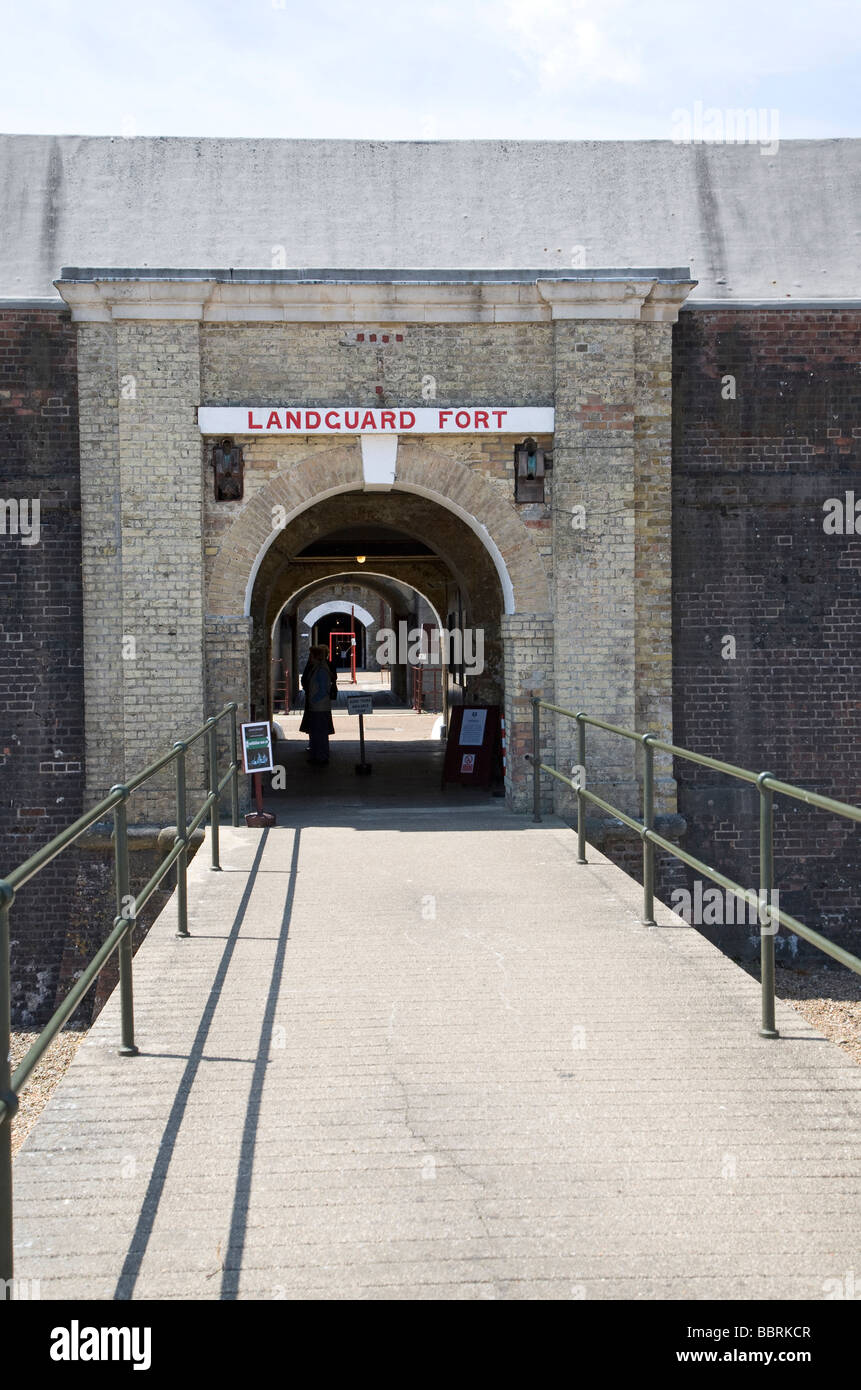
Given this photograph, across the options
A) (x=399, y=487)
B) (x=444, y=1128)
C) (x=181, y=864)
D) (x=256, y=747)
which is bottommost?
(x=444, y=1128)

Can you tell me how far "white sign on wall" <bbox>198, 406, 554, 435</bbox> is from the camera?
10.9 m

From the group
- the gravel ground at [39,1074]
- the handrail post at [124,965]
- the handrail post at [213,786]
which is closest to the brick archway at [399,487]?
the handrail post at [213,786]

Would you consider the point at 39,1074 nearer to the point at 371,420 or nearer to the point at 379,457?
the point at 379,457

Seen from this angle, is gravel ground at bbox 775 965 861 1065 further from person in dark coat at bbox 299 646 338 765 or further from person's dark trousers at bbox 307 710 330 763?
person's dark trousers at bbox 307 710 330 763

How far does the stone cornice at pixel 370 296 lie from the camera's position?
10672mm

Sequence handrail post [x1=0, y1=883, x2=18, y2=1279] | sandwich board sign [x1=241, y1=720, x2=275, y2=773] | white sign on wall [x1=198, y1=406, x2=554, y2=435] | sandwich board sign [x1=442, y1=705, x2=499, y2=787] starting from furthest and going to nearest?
sandwich board sign [x1=442, y1=705, x2=499, y2=787], white sign on wall [x1=198, y1=406, x2=554, y2=435], sandwich board sign [x1=241, y1=720, x2=275, y2=773], handrail post [x1=0, y1=883, x2=18, y2=1279]

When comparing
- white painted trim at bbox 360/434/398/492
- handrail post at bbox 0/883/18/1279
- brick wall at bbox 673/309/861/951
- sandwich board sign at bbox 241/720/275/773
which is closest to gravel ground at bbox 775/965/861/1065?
brick wall at bbox 673/309/861/951

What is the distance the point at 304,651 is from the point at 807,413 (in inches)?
1270

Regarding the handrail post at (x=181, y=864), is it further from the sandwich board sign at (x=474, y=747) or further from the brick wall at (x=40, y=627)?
the sandwich board sign at (x=474, y=747)

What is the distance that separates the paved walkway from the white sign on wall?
17.4 feet

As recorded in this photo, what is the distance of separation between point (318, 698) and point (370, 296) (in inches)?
244

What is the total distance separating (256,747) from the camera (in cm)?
990

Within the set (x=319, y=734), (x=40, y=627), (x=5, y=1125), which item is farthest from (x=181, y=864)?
(x=319, y=734)

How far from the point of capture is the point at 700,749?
38.7 ft
